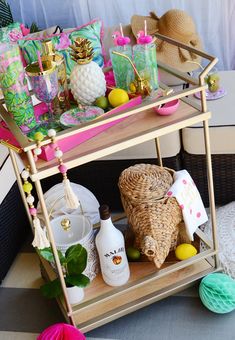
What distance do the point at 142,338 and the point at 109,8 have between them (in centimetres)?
176

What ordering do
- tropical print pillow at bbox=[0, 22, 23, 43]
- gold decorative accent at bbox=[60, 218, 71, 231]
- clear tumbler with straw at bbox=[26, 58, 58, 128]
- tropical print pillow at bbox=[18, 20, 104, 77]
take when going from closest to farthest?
clear tumbler with straw at bbox=[26, 58, 58, 128] < gold decorative accent at bbox=[60, 218, 71, 231] < tropical print pillow at bbox=[18, 20, 104, 77] < tropical print pillow at bbox=[0, 22, 23, 43]

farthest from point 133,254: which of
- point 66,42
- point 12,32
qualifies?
point 12,32

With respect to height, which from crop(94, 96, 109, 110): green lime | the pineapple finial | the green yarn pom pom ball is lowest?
the green yarn pom pom ball

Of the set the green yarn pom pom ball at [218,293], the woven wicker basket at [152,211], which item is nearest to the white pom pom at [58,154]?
the woven wicker basket at [152,211]

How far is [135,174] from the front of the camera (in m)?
1.67

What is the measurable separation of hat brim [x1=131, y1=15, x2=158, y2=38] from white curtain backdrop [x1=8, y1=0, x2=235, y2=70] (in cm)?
36

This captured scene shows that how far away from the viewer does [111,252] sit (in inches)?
62.2

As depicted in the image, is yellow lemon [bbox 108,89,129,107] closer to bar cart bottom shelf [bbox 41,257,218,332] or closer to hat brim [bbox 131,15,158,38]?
bar cart bottom shelf [bbox 41,257,218,332]

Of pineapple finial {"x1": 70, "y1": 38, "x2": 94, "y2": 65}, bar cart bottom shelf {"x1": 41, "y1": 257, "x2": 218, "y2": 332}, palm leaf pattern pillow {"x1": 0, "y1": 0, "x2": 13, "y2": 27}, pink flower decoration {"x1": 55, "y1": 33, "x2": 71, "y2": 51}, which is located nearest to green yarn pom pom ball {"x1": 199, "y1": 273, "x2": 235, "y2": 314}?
bar cart bottom shelf {"x1": 41, "y1": 257, "x2": 218, "y2": 332}

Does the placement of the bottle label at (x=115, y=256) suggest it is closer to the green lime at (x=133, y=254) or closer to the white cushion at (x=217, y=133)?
the green lime at (x=133, y=254)

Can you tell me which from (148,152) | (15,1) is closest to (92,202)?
(148,152)

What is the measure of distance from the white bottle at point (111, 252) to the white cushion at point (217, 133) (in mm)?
551

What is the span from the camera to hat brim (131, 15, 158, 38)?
2.25 metres

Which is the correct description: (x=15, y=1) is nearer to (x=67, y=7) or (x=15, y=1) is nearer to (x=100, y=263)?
(x=67, y=7)
